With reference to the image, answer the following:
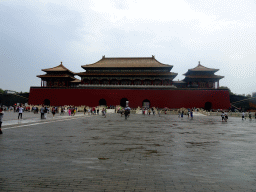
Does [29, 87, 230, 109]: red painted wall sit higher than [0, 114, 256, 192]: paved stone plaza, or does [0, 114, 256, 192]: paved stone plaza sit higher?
[29, 87, 230, 109]: red painted wall

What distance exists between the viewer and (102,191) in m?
3.67

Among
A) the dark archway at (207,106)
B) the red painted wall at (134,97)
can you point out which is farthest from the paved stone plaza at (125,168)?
the dark archway at (207,106)

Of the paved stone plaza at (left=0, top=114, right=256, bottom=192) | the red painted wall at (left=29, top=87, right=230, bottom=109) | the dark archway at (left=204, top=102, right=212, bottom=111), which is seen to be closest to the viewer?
the paved stone plaza at (left=0, top=114, right=256, bottom=192)

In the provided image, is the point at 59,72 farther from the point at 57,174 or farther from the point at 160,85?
the point at 57,174

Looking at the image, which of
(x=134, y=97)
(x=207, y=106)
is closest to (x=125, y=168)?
(x=134, y=97)

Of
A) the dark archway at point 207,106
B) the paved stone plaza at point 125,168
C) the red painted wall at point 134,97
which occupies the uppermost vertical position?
the red painted wall at point 134,97

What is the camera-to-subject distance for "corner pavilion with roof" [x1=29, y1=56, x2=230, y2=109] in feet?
155

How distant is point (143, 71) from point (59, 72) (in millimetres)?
17628

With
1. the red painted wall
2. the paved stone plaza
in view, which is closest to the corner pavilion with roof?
the red painted wall

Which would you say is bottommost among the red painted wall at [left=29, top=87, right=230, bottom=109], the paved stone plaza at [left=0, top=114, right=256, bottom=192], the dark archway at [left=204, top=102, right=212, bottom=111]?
the paved stone plaza at [left=0, top=114, right=256, bottom=192]

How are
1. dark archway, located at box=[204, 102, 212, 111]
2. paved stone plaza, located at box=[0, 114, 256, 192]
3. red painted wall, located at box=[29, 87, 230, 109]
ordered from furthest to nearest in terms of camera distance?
dark archway, located at box=[204, 102, 212, 111], red painted wall, located at box=[29, 87, 230, 109], paved stone plaza, located at box=[0, 114, 256, 192]

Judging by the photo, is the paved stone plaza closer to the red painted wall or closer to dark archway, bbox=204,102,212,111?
the red painted wall

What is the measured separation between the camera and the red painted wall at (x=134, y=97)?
47031 mm

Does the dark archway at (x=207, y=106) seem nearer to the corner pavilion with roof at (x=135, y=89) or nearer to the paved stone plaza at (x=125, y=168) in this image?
the corner pavilion with roof at (x=135, y=89)
